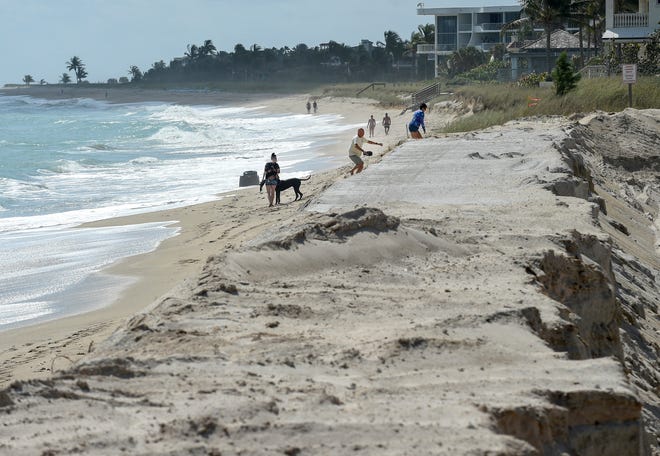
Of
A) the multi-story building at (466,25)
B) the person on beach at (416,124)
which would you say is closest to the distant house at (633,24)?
the person on beach at (416,124)

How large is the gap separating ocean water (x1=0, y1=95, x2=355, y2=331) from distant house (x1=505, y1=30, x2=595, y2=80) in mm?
11158

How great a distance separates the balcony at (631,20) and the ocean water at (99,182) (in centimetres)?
1176

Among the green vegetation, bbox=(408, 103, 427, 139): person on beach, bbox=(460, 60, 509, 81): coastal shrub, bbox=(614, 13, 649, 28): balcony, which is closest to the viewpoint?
bbox=(408, 103, 427, 139): person on beach

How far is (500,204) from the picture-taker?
1131 centimetres

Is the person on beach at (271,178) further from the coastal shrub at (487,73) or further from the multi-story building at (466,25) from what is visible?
the multi-story building at (466,25)

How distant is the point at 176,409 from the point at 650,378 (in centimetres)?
447

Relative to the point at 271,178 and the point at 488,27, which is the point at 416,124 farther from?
the point at 488,27

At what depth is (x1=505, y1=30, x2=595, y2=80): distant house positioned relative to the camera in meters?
62.3

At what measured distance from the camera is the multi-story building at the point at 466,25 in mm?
94250

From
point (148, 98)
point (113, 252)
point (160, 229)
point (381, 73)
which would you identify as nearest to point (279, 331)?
point (113, 252)

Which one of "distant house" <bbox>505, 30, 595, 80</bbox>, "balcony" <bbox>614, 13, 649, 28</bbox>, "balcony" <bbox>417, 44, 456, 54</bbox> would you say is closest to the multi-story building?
"balcony" <bbox>417, 44, 456, 54</bbox>

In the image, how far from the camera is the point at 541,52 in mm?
62531

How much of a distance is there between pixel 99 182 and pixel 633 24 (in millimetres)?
19680

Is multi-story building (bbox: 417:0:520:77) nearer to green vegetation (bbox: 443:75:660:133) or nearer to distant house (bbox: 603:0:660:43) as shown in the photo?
distant house (bbox: 603:0:660:43)
